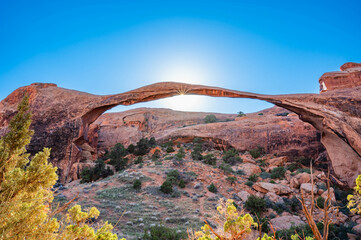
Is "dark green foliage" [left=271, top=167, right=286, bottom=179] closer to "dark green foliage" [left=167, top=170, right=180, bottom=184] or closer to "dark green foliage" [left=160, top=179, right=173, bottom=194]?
"dark green foliage" [left=167, top=170, right=180, bottom=184]

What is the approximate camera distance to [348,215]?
Answer: 7559mm

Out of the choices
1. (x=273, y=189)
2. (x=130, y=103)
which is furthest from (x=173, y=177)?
(x=273, y=189)

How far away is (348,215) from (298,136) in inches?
440

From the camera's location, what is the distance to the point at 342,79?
21047 millimetres

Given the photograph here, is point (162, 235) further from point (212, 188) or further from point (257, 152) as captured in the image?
point (257, 152)

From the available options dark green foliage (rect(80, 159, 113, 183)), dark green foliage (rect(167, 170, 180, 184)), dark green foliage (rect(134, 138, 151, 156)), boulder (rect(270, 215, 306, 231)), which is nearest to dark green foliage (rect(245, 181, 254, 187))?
boulder (rect(270, 215, 306, 231))

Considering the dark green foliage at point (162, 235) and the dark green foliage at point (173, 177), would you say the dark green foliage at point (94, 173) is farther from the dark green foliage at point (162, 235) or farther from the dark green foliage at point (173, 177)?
the dark green foliage at point (162, 235)

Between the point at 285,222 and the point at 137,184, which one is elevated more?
the point at 137,184

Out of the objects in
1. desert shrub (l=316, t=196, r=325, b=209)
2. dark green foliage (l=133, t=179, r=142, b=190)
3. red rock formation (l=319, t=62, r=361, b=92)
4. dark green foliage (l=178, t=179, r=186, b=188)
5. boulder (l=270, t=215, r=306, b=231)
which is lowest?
desert shrub (l=316, t=196, r=325, b=209)

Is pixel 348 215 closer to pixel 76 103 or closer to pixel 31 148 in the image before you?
pixel 76 103

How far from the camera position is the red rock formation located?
19.6 m

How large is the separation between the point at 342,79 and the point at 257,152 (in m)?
13.0

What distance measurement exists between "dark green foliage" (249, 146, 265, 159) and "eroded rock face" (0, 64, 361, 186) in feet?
28.4

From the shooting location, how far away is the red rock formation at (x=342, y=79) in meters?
19.6
